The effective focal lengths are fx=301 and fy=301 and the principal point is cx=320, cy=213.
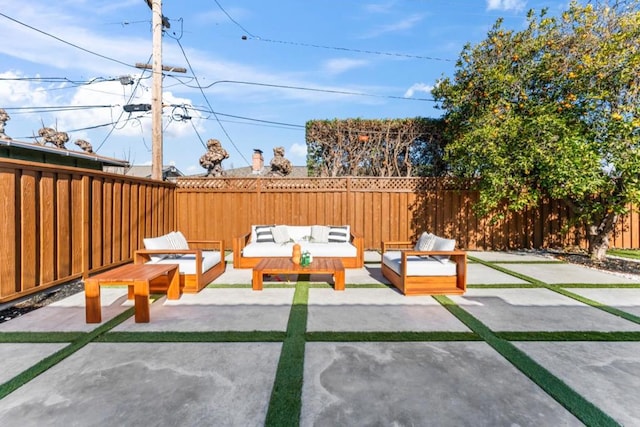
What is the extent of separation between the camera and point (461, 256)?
4.05m

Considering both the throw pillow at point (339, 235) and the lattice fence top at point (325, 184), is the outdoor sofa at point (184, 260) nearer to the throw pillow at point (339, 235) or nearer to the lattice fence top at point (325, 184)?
the throw pillow at point (339, 235)

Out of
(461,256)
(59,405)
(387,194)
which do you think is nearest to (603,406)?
(461,256)

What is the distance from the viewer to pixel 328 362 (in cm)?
223

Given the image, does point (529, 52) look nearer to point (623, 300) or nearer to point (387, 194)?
point (387, 194)

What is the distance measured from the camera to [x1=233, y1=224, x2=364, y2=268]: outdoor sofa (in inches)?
221

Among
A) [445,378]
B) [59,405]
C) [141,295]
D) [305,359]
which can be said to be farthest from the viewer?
[141,295]

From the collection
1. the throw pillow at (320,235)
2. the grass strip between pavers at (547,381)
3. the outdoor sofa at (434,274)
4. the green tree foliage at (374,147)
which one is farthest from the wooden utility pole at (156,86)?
the grass strip between pavers at (547,381)

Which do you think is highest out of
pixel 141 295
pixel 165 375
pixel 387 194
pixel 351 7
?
pixel 351 7

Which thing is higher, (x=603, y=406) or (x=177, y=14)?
(x=177, y=14)

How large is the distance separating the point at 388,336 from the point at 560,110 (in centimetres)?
550

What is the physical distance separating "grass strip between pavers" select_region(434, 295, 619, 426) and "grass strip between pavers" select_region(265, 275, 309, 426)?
156 cm

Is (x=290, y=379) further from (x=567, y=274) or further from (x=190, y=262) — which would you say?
(x=567, y=274)

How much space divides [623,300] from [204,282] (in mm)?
5428

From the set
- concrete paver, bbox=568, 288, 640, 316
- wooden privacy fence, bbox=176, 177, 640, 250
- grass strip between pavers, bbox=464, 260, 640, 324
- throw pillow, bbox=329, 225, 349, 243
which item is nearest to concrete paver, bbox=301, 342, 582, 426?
grass strip between pavers, bbox=464, 260, 640, 324
